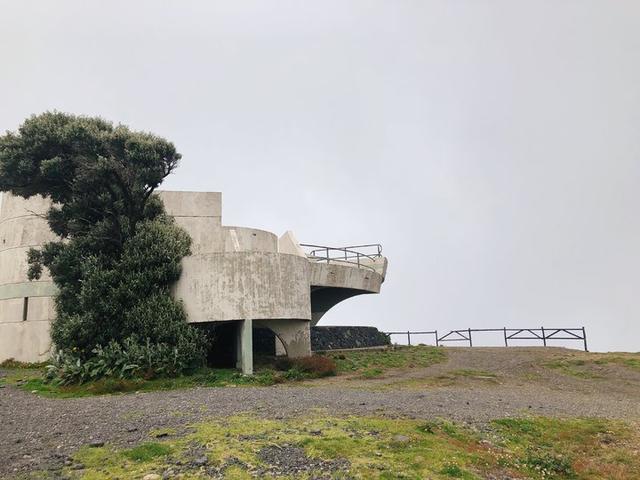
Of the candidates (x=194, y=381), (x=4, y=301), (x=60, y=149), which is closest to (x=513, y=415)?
(x=194, y=381)

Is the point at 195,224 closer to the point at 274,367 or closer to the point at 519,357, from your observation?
the point at 274,367

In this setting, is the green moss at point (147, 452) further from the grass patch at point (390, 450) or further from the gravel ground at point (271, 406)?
the gravel ground at point (271, 406)

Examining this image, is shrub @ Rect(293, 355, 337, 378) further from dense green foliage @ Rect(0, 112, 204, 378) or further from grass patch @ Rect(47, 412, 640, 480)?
grass patch @ Rect(47, 412, 640, 480)

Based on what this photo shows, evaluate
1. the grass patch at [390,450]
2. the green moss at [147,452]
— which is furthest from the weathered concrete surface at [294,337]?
the green moss at [147,452]

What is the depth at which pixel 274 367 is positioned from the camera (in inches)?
870

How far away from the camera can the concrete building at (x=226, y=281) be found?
20.5 metres

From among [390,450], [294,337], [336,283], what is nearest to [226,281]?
[294,337]

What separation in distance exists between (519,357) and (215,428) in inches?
840

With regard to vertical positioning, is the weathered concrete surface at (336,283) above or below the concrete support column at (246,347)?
above

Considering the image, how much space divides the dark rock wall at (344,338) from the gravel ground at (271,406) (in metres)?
9.78

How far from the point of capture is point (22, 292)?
1063 inches

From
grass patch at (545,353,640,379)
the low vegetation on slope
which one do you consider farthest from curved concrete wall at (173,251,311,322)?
grass patch at (545,353,640,379)

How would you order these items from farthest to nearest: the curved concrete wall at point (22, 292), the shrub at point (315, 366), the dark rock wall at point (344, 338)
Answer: the dark rock wall at point (344, 338) → the curved concrete wall at point (22, 292) → the shrub at point (315, 366)

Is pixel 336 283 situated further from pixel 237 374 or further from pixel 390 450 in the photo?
pixel 390 450
